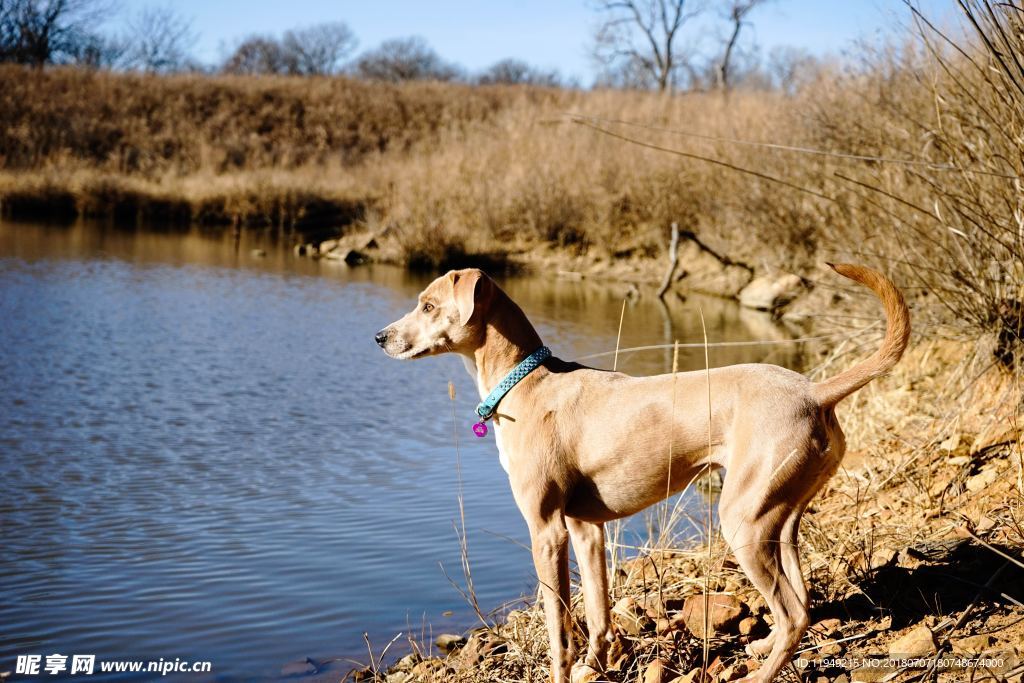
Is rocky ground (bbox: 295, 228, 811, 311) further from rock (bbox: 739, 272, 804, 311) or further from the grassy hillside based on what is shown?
the grassy hillside

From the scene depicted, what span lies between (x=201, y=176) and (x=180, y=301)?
72.0ft

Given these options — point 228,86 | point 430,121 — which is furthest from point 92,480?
point 228,86

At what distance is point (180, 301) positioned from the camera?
19375 mm

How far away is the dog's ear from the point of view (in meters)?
4.95

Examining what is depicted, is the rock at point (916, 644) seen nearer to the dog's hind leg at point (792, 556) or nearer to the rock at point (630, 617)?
the dog's hind leg at point (792, 556)

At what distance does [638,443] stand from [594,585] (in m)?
0.80

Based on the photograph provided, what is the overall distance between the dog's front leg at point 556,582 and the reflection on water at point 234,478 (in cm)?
192

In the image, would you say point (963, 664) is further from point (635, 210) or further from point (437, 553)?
point (635, 210)

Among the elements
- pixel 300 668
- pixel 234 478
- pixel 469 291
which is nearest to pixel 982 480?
pixel 469 291

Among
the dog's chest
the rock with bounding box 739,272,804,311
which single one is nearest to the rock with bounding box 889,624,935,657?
the dog's chest

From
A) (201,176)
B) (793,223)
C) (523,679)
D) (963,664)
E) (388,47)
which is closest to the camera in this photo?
(963,664)

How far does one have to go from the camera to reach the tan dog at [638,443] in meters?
4.15

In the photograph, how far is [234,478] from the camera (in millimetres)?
9375

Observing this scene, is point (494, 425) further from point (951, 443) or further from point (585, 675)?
point (951, 443)
